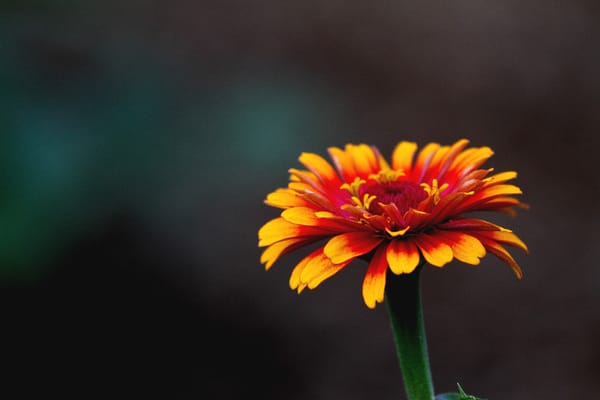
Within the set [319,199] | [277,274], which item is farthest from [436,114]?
[319,199]

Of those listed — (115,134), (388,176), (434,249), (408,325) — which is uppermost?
(115,134)

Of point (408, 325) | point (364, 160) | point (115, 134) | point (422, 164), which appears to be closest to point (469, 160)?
point (422, 164)

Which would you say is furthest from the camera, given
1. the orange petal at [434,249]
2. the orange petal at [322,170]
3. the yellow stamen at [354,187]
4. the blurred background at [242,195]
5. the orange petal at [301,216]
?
the blurred background at [242,195]

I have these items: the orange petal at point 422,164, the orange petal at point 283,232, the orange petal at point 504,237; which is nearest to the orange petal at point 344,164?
the orange petal at point 422,164

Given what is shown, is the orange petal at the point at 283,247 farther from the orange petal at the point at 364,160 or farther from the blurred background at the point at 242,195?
the blurred background at the point at 242,195

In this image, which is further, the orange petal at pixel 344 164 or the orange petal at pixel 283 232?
the orange petal at pixel 344 164

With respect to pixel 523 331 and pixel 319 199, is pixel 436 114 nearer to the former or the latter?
pixel 523 331

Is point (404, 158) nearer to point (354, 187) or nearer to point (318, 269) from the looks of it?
point (354, 187)
